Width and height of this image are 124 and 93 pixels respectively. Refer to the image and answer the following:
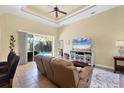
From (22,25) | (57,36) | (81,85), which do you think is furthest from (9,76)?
(57,36)

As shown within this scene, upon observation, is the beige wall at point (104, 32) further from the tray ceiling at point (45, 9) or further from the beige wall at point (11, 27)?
the beige wall at point (11, 27)

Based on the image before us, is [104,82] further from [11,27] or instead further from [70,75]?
[11,27]

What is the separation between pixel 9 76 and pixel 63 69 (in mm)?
1306

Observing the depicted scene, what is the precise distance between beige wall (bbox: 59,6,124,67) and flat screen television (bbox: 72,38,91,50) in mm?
310

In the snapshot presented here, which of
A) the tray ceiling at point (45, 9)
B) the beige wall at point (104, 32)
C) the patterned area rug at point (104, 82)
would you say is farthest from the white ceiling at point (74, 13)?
the patterned area rug at point (104, 82)

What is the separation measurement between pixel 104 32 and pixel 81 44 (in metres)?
1.55

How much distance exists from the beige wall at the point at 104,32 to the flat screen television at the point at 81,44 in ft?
1.02

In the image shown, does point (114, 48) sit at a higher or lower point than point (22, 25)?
lower

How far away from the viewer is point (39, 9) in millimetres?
5977

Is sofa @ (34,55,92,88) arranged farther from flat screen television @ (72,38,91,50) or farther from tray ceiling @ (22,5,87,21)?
tray ceiling @ (22,5,87,21)

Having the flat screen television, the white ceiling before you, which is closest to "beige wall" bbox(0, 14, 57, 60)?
the white ceiling

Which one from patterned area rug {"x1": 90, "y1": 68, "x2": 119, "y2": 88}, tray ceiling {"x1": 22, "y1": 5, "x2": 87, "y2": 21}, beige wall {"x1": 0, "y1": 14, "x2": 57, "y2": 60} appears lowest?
patterned area rug {"x1": 90, "y1": 68, "x2": 119, "y2": 88}

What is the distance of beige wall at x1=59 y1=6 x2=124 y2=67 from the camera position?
5.09 m
